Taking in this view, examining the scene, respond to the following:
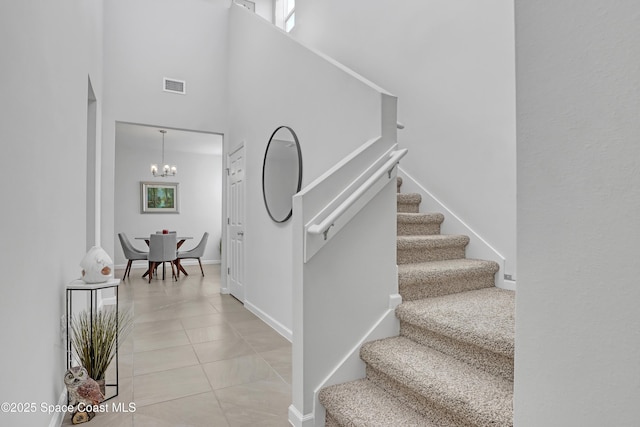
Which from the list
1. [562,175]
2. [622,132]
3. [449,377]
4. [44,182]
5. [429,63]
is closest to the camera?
[622,132]

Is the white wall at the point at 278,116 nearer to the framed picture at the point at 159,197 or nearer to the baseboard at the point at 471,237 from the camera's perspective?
the baseboard at the point at 471,237

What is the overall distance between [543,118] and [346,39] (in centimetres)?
396

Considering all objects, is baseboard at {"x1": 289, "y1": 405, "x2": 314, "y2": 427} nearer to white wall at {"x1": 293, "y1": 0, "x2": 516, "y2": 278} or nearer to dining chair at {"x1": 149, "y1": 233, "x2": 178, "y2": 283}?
white wall at {"x1": 293, "y1": 0, "x2": 516, "y2": 278}

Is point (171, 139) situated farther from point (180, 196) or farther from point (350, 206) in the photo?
point (350, 206)

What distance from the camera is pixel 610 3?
2.61 feet

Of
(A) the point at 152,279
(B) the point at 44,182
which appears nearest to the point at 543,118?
(B) the point at 44,182

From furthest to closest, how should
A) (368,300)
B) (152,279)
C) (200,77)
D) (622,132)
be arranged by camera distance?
(152,279) → (200,77) → (368,300) → (622,132)

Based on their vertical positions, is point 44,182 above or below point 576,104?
below

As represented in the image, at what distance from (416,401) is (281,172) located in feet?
7.74

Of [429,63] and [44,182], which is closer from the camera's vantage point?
[44,182]

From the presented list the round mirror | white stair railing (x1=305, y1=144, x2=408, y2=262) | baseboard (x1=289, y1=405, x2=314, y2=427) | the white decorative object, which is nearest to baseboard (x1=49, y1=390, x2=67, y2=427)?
the white decorative object

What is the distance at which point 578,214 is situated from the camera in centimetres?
86

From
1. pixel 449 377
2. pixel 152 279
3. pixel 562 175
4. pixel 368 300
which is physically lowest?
pixel 152 279

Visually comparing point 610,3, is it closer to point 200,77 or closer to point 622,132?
point 622,132
